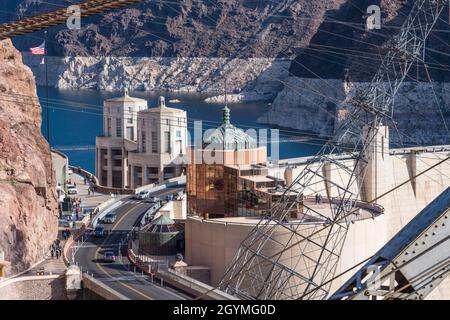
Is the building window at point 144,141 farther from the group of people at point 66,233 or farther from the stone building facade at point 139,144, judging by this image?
the group of people at point 66,233

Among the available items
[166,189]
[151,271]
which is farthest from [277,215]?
[166,189]

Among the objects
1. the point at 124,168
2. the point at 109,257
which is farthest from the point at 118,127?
the point at 109,257

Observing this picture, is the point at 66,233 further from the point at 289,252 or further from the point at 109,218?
the point at 289,252

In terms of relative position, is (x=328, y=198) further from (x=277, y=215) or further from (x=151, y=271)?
(x=151, y=271)

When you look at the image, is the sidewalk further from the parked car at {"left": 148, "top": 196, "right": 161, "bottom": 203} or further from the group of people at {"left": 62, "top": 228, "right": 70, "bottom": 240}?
the parked car at {"left": 148, "top": 196, "right": 161, "bottom": 203}

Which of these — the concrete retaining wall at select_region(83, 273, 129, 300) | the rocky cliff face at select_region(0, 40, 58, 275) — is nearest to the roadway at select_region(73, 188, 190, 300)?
the concrete retaining wall at select_region(83, 273, 129, 300)

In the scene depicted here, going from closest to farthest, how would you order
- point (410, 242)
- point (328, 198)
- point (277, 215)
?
point (410, 242)
point (277, 215)
point (328, 198)
